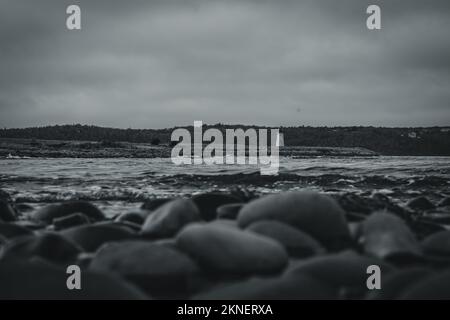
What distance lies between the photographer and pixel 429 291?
103 inches

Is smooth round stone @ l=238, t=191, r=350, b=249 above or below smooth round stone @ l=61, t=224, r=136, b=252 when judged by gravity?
above

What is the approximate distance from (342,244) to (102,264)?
6.30ft

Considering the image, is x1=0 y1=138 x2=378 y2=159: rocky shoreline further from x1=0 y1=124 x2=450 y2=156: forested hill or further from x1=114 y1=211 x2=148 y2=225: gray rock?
x1=114 y1=211 x2=148 y2=225: gray rock

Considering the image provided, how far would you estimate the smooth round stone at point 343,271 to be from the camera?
300cm

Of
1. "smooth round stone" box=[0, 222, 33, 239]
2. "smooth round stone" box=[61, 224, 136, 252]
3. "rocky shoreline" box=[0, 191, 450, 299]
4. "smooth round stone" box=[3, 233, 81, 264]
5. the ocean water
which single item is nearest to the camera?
"rocky shoreline" box=[0, 191, 450, 299]

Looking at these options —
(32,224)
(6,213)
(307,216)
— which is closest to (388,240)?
(307,216)

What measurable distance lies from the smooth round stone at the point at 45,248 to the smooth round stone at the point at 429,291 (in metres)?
2.35

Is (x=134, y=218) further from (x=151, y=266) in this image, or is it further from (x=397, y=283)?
(x=397, y=283)

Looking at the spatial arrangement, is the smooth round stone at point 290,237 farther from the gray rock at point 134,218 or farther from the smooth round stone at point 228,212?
the gray rock at point 134,218

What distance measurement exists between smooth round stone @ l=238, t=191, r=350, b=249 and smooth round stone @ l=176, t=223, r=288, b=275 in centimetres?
63

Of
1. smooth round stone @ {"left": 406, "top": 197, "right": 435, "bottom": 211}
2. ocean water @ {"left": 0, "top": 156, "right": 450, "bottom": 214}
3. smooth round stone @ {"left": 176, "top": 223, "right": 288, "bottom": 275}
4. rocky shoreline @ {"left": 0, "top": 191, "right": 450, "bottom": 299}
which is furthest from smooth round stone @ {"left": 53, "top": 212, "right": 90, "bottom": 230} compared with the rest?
smooth round stone @ {"left": 406, "top": 197, "right": 435, "bottom": 211}

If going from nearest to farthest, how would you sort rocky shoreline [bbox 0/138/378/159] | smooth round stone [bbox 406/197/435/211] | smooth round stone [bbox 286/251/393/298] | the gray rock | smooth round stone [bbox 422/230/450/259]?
smooth round stone [bbox 286/251/393/298] < smooth round stone [bbox 422/230/450/259] < the gray rock < smooth round stone [bbox 406/197/435/211] < rocky shoreline [bbox 0/138/378/159]

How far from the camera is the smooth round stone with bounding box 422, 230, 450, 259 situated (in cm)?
371
